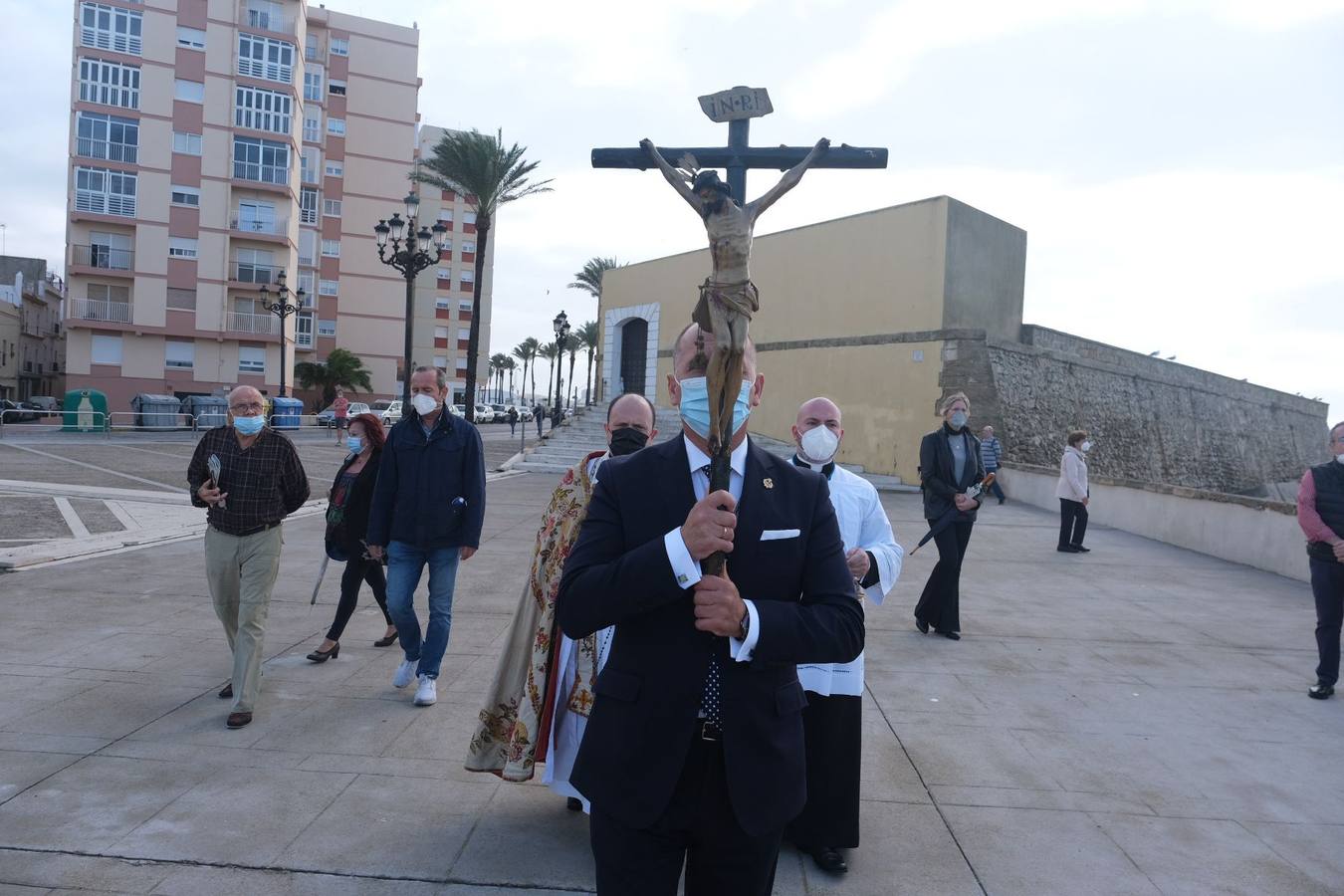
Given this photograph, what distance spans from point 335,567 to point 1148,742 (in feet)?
26.0

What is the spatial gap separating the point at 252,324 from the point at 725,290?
51429 mm

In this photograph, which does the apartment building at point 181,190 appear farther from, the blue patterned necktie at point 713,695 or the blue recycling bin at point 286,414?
the blue patterned necktie at point 713,695

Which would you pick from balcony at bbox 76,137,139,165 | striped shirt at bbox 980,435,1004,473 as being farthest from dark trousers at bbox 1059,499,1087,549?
balcony at bbox 76,137,139,165

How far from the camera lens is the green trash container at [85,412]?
33000 mm

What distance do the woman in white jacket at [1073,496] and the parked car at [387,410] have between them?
2855cm

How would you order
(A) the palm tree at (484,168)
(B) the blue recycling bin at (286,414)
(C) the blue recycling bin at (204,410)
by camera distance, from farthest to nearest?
(B) the blue recycling bin at (286,414), (C) the blue recycling bin at (204,410), (A) the palm tree at (484,168)

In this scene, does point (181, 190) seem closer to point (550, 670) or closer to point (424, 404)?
point (424, 404)

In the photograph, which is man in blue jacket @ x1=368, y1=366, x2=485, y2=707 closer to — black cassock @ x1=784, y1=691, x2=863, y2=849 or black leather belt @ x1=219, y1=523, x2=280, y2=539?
black leather belt @ x1=219, y1=523, x2=280, y2=539

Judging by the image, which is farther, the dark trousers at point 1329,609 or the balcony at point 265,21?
the balcony at point 265,21

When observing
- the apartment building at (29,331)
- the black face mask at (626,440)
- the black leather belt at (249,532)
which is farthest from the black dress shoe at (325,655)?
the apartment building at (29,331)

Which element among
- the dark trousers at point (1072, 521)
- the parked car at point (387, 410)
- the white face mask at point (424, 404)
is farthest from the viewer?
the parked car at point (387, 410)

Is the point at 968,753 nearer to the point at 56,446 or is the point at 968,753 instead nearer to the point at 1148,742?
the point at 1148,742

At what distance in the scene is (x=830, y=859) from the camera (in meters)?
3.40

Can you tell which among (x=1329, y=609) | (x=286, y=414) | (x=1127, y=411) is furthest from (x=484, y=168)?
(x=1329, y=609)
